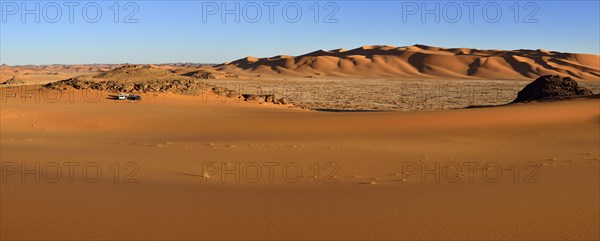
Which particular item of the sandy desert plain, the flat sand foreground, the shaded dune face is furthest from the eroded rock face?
the shaded dune face

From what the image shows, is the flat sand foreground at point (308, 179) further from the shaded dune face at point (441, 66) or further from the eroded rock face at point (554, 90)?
the shaded dune face at point (441, 66)

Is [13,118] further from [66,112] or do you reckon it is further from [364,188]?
[364,188]

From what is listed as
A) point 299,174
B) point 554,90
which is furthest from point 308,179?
point 554,90

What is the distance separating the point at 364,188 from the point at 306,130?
8.59 m

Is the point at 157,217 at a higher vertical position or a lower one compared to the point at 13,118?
lower

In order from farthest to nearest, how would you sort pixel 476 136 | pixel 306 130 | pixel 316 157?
1. pixel 306 130
2. pixel 476 136
3. pixel 316 157

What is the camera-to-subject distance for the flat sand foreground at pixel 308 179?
18.7ft

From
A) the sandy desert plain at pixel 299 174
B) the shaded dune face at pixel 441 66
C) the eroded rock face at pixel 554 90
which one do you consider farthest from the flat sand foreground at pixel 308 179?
the shaded dune face at pixel 441 66

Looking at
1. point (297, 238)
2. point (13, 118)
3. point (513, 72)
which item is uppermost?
point (513, 72)

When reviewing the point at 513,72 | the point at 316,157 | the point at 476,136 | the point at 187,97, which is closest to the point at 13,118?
the point at 187,97

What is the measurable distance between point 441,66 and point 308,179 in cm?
10017

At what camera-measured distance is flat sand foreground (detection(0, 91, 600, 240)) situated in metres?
5.70

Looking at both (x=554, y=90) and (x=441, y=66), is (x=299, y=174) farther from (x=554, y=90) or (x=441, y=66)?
(x=441, y=66)

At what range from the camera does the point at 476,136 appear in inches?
587
